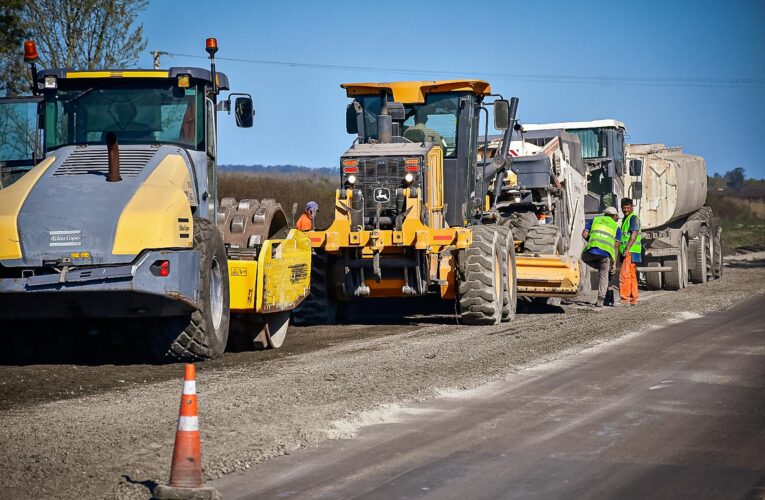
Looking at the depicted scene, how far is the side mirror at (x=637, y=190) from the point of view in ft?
83.1

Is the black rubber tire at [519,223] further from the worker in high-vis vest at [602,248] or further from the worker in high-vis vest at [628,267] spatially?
the worker in high-vis vest at [628,267]

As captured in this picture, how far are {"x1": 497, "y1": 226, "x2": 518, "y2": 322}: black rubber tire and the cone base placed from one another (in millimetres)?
10421

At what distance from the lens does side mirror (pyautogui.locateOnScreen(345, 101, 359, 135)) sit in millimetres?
17234

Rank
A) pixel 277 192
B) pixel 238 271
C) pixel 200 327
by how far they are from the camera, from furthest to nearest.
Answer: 1. pixel 277 192
2. pixel 238 271
3. pixel 200 327

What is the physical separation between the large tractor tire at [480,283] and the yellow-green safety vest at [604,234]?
14.0 ft

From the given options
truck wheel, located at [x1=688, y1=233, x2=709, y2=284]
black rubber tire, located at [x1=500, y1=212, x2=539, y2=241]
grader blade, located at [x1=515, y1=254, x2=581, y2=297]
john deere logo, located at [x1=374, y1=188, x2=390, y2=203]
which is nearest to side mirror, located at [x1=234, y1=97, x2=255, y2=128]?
john deere logo, located at [x1=374, y1=188, x2=390, y2=203]

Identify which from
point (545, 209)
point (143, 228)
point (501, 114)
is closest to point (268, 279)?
point (143, 228)

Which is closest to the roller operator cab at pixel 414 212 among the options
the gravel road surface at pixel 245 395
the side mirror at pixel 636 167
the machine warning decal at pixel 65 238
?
the gravel road surface at pixel 245 395

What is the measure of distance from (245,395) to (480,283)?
647 centimetres

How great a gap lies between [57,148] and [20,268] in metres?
2.14

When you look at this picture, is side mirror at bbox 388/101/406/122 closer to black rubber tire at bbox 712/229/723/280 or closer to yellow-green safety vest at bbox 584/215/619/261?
yellow-green safety vest at bbox 584/215/619/261

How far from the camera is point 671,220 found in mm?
25906

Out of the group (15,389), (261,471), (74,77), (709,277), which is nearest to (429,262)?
(74,77)

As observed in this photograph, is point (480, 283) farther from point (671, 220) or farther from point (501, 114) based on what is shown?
point (671, 220)
